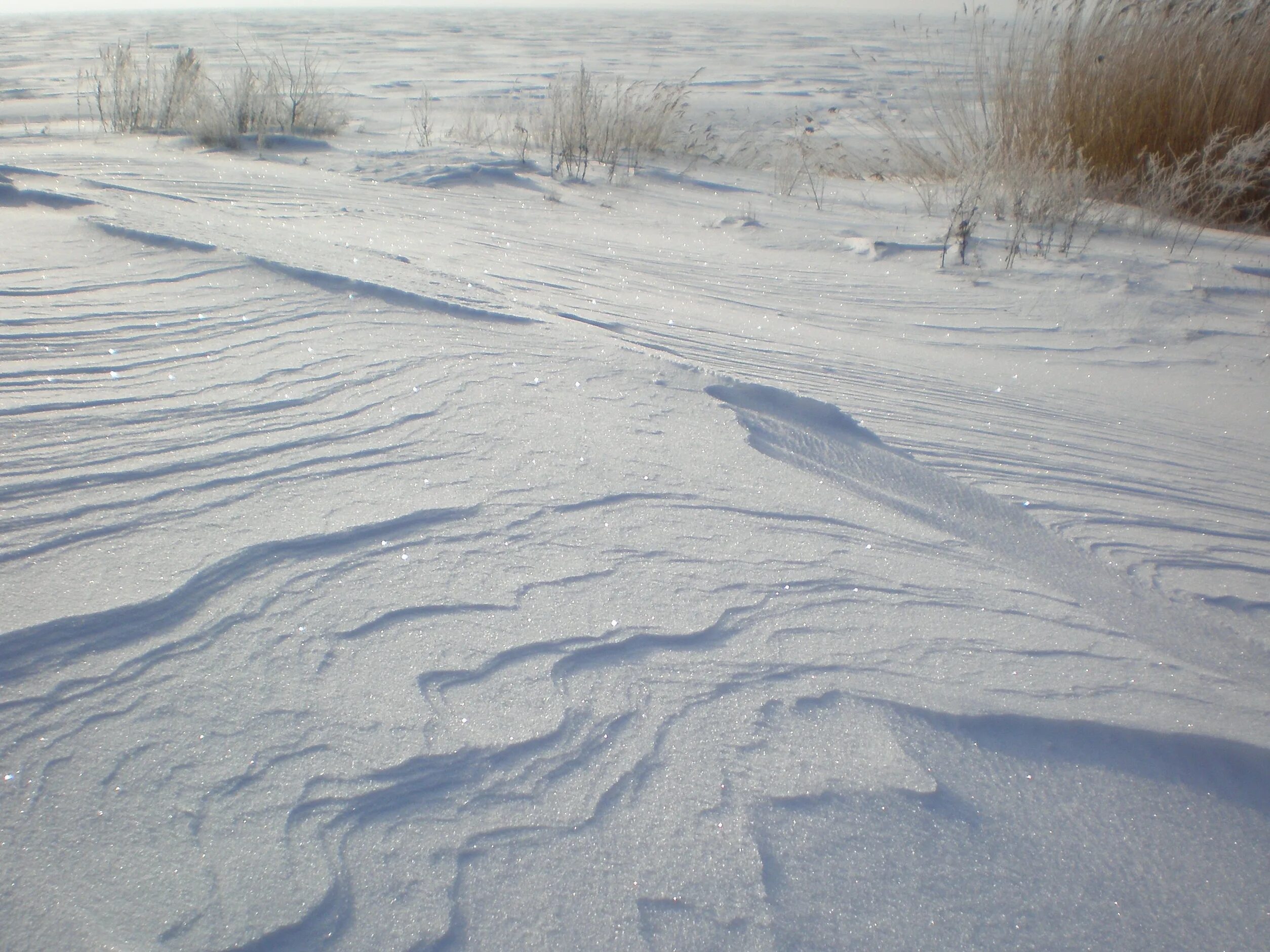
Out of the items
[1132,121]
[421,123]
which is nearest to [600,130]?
[421,123]

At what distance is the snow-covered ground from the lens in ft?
2.75

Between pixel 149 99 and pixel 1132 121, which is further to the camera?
pixel 149 99

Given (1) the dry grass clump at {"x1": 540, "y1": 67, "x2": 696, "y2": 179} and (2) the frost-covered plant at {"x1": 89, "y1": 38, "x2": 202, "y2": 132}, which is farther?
(2) the frost-covered plant at {"x1": 89, "y1": 38, "x2": 202, "y2": 132}

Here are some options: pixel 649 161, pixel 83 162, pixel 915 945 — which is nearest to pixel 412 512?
pixel 915 945

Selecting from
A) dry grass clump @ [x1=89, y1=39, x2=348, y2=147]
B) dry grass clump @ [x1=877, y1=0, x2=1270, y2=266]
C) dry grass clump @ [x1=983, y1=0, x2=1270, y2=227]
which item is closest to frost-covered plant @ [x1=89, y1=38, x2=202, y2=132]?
dry grass clump @ [x1=89, y1=39, x2=348, y2=147]

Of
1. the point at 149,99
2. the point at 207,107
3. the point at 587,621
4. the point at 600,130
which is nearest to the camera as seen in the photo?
the point at 587,621

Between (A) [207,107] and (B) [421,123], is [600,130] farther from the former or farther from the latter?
(A) [207,107]

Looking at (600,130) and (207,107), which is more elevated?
(600,130)

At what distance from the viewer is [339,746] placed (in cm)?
95

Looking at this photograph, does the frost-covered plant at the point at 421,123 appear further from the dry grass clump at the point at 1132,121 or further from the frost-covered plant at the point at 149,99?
the dry grass clump at the point at 1132,121

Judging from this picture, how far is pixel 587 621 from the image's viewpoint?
119 cm

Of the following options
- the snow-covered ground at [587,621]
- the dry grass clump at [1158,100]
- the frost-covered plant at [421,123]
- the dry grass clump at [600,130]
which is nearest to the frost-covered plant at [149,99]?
the frost-covered plant at [421,123]

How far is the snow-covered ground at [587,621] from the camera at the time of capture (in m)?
0.84

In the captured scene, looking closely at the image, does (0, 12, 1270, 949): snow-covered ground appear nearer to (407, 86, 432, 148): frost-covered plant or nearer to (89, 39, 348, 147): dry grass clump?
(89, 39, 348, 147): dry grass clump
